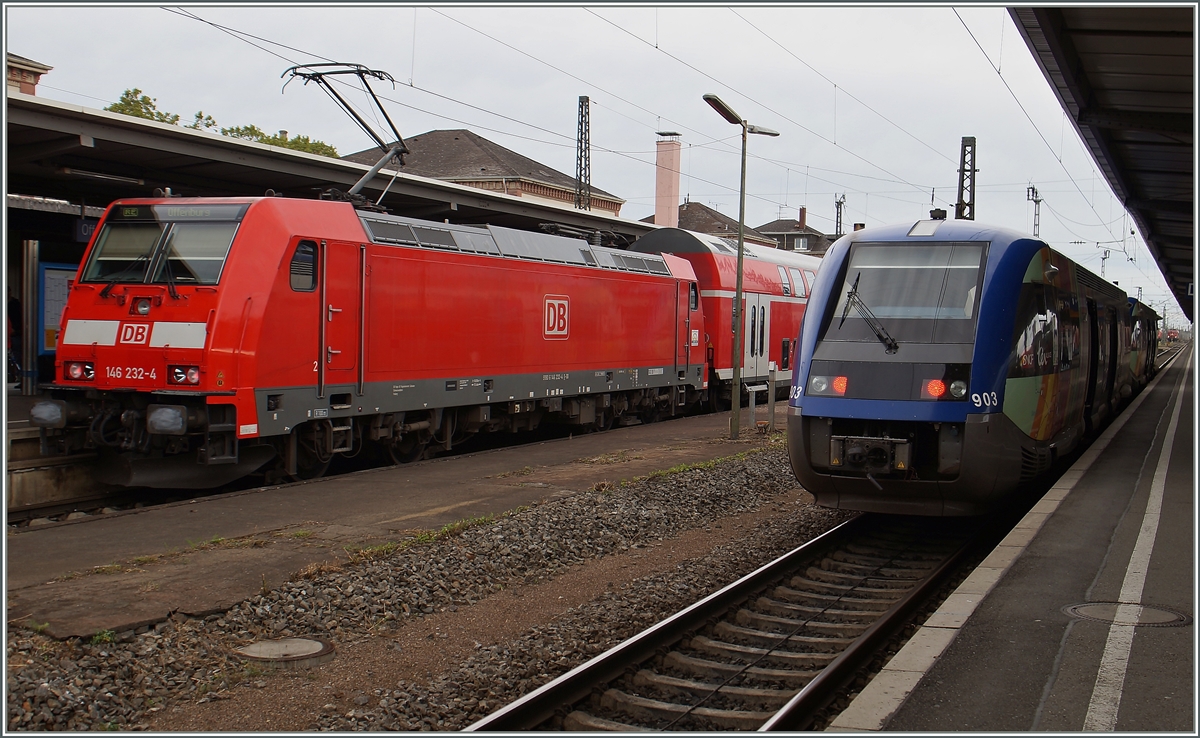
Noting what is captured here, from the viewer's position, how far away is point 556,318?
16.9 m

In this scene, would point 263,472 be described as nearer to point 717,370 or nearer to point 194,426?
point 194,426

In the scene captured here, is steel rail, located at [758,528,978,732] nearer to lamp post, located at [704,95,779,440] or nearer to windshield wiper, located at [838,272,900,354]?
windshield wiper, located at [838,272,900,354]

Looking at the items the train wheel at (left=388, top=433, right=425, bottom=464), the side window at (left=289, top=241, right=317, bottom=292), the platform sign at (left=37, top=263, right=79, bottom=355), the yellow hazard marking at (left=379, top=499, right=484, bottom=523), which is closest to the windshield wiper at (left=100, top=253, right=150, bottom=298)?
the side window at (left=289, top=241, right=317, bottom=292)

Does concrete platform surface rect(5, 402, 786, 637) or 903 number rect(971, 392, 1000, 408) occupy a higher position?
903 number rect(971, 392, 1000, 408)

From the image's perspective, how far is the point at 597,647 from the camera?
6.63 m

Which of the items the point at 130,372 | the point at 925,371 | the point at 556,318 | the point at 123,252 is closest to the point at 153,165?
the point at 123,252

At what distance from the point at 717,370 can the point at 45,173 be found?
47.8ft

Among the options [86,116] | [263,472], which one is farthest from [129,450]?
[86,116]

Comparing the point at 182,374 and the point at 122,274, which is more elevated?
the point at 122,274

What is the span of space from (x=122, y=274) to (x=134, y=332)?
2.86 ft

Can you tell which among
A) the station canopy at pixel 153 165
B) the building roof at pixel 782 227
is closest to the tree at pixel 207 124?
the station canopy at pixel 153 165

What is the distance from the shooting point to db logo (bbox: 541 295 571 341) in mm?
16625

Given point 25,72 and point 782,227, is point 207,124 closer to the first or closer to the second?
point 25,72

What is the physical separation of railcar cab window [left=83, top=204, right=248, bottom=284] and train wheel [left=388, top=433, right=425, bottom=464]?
4.21m
